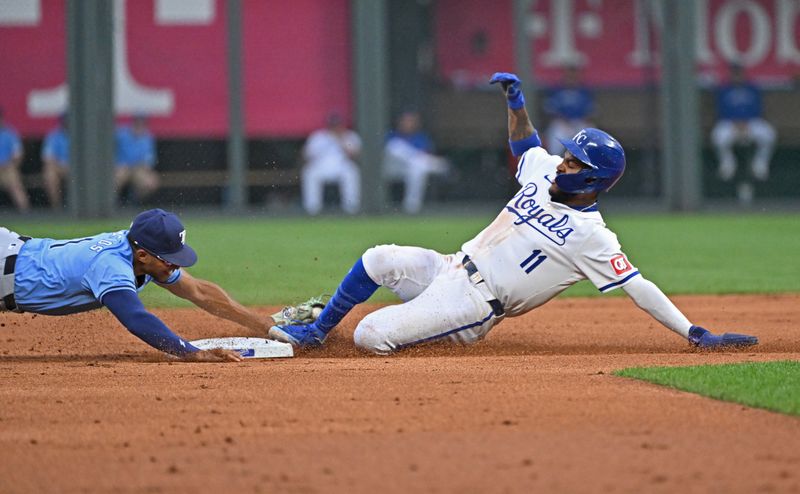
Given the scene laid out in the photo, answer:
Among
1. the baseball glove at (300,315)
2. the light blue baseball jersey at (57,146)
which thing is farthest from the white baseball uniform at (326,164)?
the baseball glove at (300,315)

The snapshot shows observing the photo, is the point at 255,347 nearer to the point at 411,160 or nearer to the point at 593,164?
the point at 593,164

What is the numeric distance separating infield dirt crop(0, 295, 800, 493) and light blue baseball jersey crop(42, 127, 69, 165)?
12243mm

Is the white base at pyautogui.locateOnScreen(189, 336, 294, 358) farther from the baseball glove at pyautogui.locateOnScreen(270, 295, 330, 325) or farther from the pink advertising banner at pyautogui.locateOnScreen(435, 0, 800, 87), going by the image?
the pink advertising banner at pyautogui.locateOnScreen(435, 0, 800, 87)

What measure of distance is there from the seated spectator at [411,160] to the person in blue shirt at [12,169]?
217 inches

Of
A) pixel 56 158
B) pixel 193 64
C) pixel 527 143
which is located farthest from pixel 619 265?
pixel 56 158

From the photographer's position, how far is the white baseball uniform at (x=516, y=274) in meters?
7.21

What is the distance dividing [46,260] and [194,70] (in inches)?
532

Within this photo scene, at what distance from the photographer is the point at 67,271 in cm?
696

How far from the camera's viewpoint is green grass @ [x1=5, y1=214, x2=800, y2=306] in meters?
11.5

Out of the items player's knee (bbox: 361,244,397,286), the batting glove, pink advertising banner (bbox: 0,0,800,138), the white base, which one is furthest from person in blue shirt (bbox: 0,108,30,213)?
the batting glove

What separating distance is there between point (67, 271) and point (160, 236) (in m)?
0.54

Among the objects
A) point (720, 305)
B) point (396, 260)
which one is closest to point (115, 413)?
point (396, 260)

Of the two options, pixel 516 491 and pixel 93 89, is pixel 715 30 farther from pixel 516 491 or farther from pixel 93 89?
pixel 516 491

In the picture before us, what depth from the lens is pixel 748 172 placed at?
2186cm
